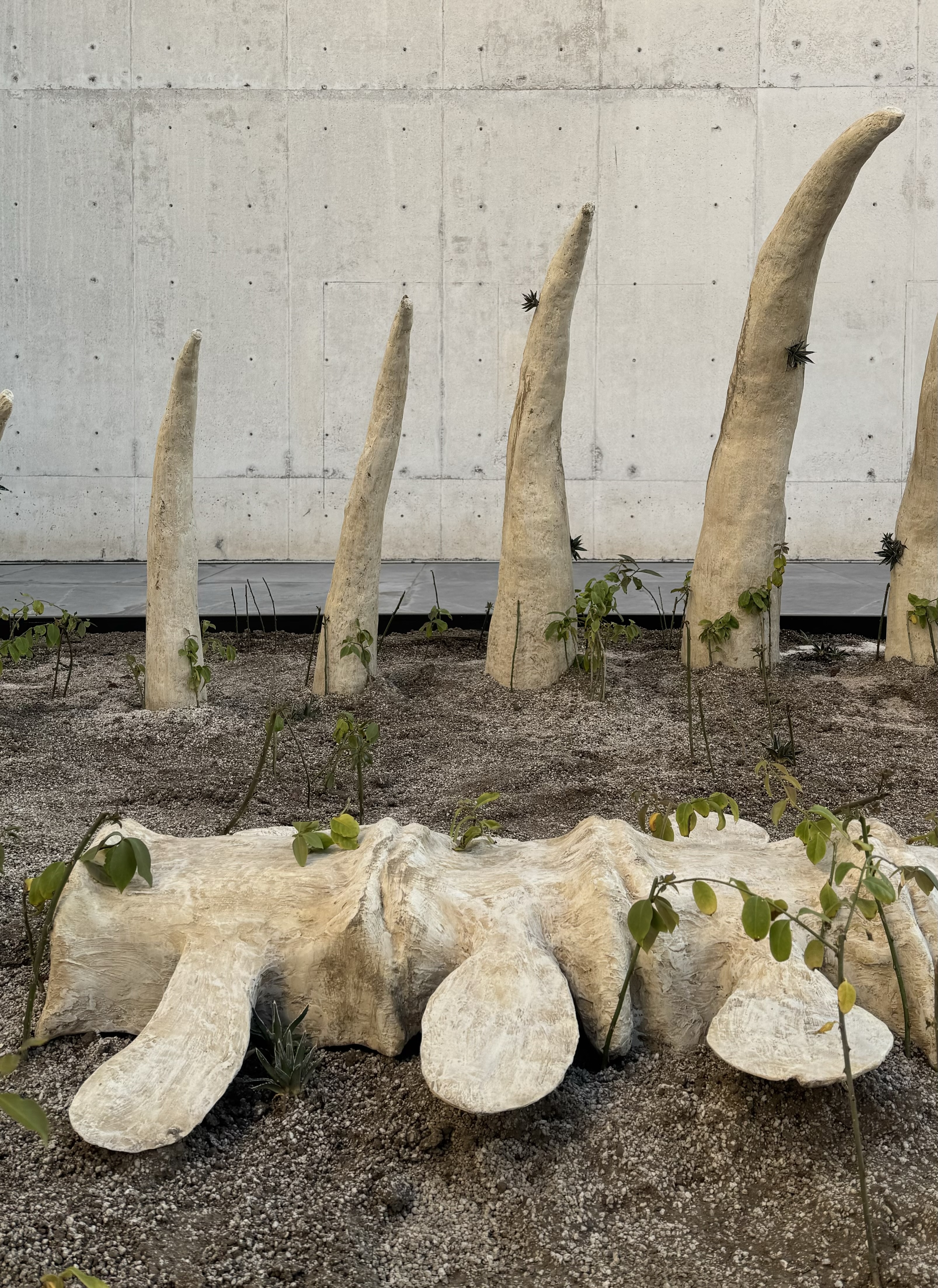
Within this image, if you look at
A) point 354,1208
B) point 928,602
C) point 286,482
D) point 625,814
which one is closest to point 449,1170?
point 354,1208

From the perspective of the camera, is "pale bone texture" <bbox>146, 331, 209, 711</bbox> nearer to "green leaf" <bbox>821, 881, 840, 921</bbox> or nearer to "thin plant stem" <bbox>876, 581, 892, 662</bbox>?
"thin plant stem" <bbox>876, 581, 892, 662</bbox>

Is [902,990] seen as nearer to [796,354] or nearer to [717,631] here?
[717,631]

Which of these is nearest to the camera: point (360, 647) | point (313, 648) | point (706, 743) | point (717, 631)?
point (706, 743)

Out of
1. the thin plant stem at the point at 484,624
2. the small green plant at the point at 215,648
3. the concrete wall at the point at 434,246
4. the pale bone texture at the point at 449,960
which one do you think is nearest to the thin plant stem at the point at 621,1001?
the pale bone texture at the point at 449,960

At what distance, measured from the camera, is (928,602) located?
3.73 metres

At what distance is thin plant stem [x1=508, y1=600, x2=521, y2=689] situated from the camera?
12.3 ft

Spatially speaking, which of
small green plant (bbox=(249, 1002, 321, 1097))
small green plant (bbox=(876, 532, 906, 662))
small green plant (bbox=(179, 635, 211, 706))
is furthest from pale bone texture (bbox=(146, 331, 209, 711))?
small green plant (bbox=(876, 532, 906, 662))

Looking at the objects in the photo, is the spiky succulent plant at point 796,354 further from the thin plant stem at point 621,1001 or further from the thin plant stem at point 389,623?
the thin plant stem at point 621,1001

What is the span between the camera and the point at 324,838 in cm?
162

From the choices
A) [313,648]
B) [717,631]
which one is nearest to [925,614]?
[717,631]

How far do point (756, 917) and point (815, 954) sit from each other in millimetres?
120

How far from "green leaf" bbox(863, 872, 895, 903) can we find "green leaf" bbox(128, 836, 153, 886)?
2.99 feet

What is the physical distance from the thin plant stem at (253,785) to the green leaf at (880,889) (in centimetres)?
110

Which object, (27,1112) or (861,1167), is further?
(861,1167)
